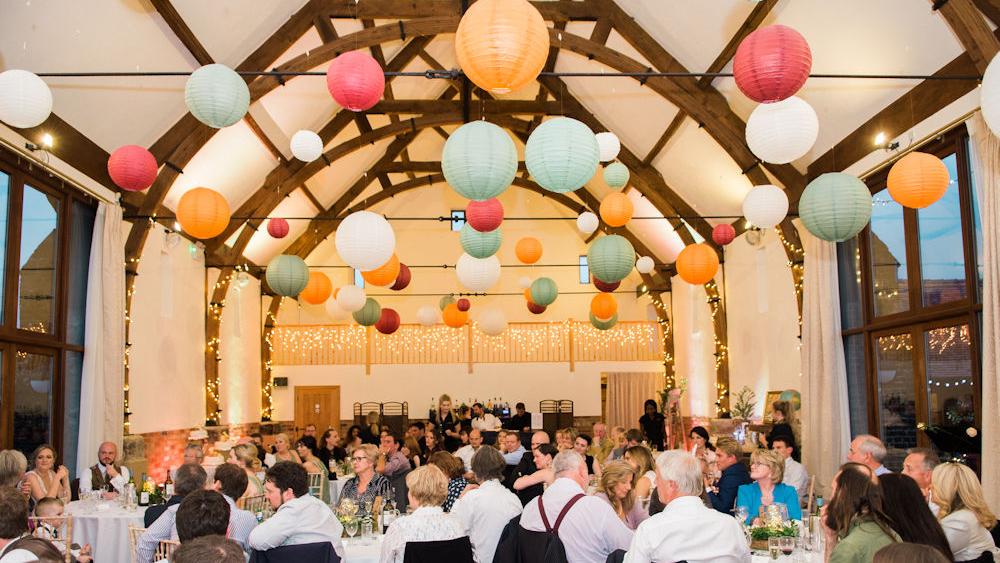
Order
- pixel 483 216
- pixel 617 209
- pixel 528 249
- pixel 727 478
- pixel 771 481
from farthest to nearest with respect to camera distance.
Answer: pixel 528 249
pixel 617 209
pixel 483 216
pixel 727 478
pixel 771 481

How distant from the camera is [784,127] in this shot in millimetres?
6766

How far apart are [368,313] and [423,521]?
385 inches

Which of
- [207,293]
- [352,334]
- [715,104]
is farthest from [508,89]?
[352,334]

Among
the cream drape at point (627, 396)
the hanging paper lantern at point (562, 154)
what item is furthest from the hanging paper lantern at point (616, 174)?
the cream drape at point (627, 396)

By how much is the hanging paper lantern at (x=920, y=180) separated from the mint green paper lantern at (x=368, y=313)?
29.7ft

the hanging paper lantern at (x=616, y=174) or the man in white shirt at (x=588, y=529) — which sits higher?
the hanging paper lantern at (x=616, y=174)

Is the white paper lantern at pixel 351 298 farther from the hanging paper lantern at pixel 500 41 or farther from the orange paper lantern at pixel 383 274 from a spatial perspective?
the hanging paper lantern at pixel 500 41

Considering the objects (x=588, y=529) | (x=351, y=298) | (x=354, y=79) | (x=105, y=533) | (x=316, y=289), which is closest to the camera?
(x=588, y=529)

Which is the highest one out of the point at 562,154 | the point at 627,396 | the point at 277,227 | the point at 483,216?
the point at 277,227

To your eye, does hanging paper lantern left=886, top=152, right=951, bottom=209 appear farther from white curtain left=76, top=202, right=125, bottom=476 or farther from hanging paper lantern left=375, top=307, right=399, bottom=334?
hanging paper lantern left=375, top=307, right=399, bottom=334

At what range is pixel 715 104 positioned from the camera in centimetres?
1152

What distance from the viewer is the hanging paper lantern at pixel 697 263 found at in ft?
34.8

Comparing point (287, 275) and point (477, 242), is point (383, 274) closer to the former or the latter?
point (287, 275)

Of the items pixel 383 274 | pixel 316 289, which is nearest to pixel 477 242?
pixel 383 274
